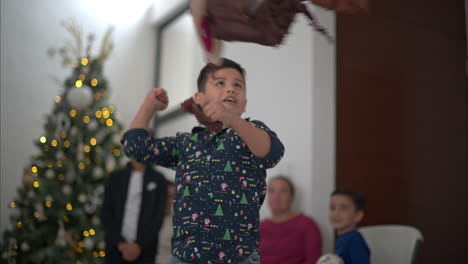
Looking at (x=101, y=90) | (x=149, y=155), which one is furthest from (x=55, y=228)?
(x=149, y=155)

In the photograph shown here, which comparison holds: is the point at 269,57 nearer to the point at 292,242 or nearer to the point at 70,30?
the point at 292,242

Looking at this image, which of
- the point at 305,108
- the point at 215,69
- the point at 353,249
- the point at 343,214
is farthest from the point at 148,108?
the point at 305,108

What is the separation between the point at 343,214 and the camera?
10.0 feet

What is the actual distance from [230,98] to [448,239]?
3.00 m

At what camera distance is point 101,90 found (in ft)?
17.7

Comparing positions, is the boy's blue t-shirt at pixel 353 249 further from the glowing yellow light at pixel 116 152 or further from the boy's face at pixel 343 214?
the glowing yellow light at pixel 116 152

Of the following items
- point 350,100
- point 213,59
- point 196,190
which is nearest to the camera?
point 213,59

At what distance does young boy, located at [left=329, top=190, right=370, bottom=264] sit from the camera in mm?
2729

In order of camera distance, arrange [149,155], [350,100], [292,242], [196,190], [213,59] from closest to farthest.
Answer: [213,59] < [196,190] < [149,155] < [292,242] < [350,100]

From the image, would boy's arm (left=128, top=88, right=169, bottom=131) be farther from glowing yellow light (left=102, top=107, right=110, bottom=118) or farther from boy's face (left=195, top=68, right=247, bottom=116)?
glowing yellow light (left=102, top=107, right=110, bottom=118)

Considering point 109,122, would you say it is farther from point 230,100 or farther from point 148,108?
point 230,100

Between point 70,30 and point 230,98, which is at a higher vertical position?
point 70,30

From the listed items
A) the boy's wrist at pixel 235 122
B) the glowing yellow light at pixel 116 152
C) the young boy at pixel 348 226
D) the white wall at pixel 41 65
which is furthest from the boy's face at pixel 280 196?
the white wall at pixel 41 65

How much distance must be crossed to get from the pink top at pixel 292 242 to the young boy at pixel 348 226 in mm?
364
